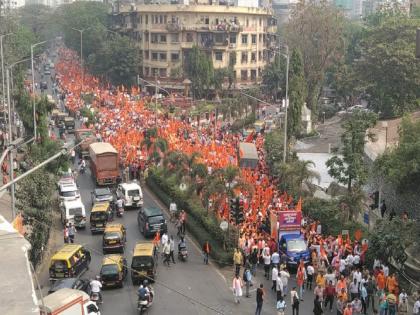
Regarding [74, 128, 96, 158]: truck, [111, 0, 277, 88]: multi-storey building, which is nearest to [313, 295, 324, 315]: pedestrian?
[74, 128, 96, 158]: truck

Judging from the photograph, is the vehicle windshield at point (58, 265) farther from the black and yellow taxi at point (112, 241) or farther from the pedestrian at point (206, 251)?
the pedestrian at point (206, 251)

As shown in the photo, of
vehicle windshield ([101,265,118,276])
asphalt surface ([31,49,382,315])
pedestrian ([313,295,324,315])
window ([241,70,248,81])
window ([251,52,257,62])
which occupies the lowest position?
asphalt surface ([31,49,382,315])

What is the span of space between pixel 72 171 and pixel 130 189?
8770mm

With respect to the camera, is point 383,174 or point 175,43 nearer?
point 383,174

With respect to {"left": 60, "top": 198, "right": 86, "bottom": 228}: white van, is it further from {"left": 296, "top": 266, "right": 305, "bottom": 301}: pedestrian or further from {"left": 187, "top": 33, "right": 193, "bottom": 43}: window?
{"left": 187, "top": 33, "right": 193, "bottom": 43}: window

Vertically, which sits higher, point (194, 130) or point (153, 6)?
point (153, 6)

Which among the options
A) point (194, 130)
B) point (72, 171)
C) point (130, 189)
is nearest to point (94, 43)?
point (194, 130)

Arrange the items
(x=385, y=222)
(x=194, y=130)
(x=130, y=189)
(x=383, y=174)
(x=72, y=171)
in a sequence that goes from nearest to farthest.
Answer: (x=385, y=222) → (x=383, y=174) → (x=130, y=189) → (x=72, y=171) → (x=194, y=130)

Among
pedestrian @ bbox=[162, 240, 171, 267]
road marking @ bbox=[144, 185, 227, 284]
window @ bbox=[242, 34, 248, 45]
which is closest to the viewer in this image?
road marking @ bbox=[144, 185, 227, 284]

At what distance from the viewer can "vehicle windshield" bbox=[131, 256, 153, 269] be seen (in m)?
24.0

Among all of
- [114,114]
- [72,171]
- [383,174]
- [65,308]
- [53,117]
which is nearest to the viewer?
[65,308]

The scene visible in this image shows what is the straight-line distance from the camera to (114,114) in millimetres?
57750

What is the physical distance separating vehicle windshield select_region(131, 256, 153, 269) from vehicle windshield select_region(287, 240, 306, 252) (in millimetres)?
5418

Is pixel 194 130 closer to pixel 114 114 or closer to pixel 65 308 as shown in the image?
pixel 114 114
